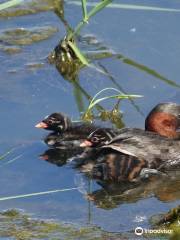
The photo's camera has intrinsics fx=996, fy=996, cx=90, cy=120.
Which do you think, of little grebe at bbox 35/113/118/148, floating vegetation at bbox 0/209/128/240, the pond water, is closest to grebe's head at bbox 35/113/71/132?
little grebe at bbox 35/113/118/148

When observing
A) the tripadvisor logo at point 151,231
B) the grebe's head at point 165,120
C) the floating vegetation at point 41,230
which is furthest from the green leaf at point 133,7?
the tripadvisor logo at point 151,231

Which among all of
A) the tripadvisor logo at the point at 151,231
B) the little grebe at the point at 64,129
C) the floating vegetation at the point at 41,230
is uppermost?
the tripadvisor logo at the point at 151,231

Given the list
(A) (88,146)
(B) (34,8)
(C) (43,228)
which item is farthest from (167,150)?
(B) (34,8)

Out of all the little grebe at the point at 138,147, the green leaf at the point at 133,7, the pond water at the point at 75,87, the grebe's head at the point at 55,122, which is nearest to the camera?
the pond water at the point at 75,87

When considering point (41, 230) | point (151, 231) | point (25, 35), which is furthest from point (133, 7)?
point (151, 231)

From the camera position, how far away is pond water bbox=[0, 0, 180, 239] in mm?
6711

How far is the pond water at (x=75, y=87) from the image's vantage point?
264 inches

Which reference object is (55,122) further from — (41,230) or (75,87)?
(41,230)

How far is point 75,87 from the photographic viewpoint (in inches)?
346

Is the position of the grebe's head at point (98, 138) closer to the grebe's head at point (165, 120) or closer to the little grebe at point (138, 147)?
the little grebe at point (138, 147)

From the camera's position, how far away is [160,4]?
1012 centimetres

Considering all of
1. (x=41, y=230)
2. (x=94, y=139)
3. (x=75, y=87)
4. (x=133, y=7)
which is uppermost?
(x=133, y=7)

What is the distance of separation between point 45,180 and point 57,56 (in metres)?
2.35

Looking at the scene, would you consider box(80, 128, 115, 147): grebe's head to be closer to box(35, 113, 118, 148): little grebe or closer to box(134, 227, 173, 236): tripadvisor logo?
box(35, 113, 118, 148): little grebe
